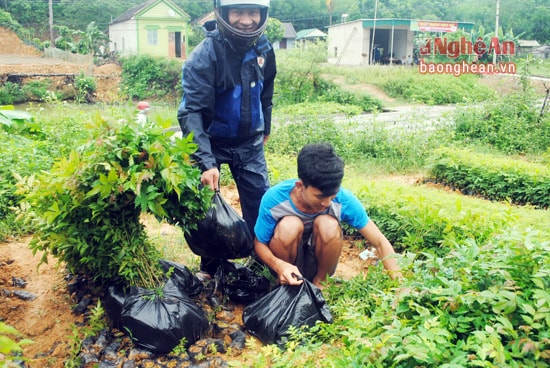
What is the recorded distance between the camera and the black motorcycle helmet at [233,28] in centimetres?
346

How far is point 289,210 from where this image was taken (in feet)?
11.1

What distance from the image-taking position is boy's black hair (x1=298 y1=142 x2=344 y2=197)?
304cm

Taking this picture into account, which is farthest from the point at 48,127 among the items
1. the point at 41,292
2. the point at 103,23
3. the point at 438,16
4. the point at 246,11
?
the point at 438,16

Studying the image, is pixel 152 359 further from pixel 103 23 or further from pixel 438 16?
pixel 438 16

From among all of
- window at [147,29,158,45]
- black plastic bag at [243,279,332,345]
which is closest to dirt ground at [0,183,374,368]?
black plastic bag at [243,279,332,345]

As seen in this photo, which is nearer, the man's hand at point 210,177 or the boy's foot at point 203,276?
the man's hand at point 210,177

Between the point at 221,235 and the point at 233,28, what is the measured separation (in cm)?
138

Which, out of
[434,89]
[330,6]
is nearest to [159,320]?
[434,89]

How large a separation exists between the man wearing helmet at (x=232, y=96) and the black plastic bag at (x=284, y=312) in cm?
74

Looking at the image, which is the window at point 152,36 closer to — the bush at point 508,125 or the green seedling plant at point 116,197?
the bush at point 508,125

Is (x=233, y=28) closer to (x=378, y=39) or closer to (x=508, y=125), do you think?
(x=508, y=125)

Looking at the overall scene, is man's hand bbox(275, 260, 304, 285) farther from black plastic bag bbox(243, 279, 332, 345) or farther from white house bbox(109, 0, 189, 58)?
white house bbox(109, 0, 189, 58)
